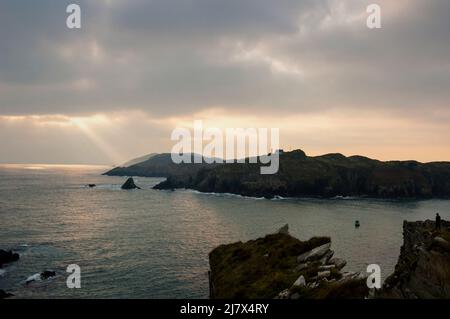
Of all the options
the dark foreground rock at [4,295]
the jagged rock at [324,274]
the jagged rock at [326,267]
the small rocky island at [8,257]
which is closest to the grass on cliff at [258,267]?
the jagged rock at [326,267]

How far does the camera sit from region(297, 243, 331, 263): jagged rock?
3575cm

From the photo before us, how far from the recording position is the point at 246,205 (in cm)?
16788

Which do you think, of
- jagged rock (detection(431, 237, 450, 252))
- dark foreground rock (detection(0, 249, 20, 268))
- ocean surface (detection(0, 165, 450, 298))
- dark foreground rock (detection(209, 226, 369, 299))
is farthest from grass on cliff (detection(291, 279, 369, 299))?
dark foreground rock (detection(0, 249, 20, 268))

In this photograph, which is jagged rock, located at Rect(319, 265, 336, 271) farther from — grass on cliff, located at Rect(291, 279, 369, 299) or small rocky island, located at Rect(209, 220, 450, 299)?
grass on cliff, located at Rect(291, 279, 369, 299)

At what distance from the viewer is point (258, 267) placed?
4053 cm

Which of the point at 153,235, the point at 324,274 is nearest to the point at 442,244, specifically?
the point at 324,274

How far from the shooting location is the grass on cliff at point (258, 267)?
1308 inches

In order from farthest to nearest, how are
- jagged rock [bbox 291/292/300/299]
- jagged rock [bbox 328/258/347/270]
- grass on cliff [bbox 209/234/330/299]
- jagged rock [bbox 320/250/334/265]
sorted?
jagged rock [bbox 320/250/334/265] < grass on cliff [bbox 209/234/330/299] < jagged rock [bbox 328/258/347/270] < jagged rock [bbox 291/292/300/299]

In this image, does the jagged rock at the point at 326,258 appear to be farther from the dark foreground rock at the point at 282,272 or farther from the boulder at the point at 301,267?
the boulder at the point at 301,267

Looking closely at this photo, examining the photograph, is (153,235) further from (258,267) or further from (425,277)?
(425,277)

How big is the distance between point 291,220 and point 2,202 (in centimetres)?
11767
